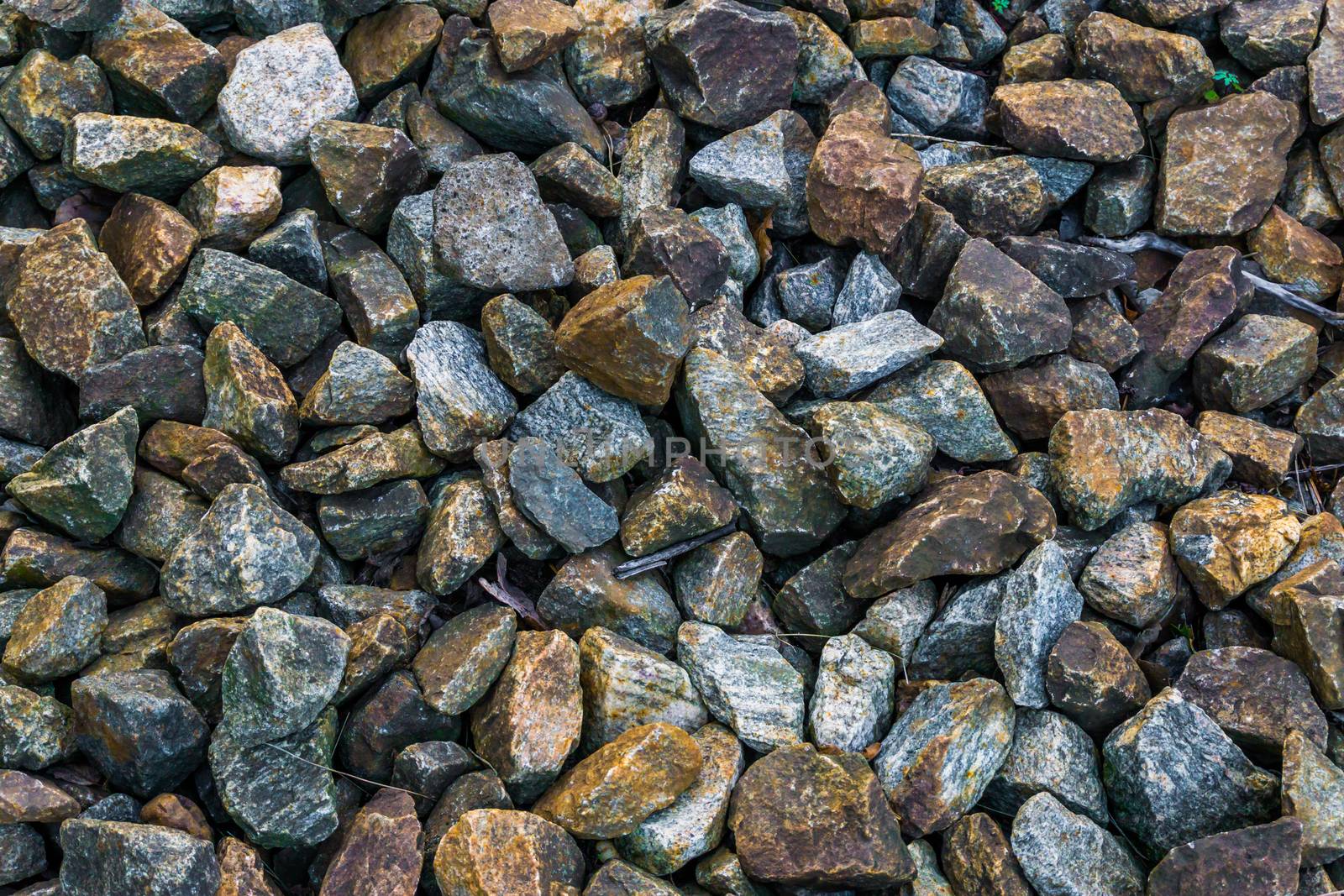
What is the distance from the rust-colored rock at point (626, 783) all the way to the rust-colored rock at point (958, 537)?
3.00 ft

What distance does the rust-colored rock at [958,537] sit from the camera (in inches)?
138

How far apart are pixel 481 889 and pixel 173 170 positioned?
287cm

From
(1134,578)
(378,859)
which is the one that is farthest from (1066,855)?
(378,859)

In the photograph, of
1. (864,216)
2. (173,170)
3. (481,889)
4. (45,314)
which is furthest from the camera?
(864,216)

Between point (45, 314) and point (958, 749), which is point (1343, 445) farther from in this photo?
point (45, 314)

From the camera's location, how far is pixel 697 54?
4.24 metres

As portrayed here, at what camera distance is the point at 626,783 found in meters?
3.06

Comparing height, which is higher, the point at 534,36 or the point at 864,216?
the point at 534,36

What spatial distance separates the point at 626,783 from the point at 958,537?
1401 millimetres

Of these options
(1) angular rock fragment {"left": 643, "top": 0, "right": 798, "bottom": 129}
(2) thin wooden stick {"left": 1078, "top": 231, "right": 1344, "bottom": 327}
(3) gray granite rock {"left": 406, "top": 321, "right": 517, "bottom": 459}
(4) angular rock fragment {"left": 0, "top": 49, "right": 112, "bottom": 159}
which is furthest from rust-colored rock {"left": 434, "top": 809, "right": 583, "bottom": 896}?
(2) thin wooden stick {"left": 1078, "top": 231, "right": 1344, "bottom": 327}

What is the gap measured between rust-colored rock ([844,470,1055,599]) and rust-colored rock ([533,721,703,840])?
92cm

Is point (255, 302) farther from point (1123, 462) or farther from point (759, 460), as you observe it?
point (1123, 462)

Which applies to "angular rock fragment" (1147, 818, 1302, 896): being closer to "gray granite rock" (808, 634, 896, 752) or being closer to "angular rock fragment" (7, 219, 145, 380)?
"gray granite rock" (808, 634, 896, 752)

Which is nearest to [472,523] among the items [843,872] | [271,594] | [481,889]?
[271,594]
